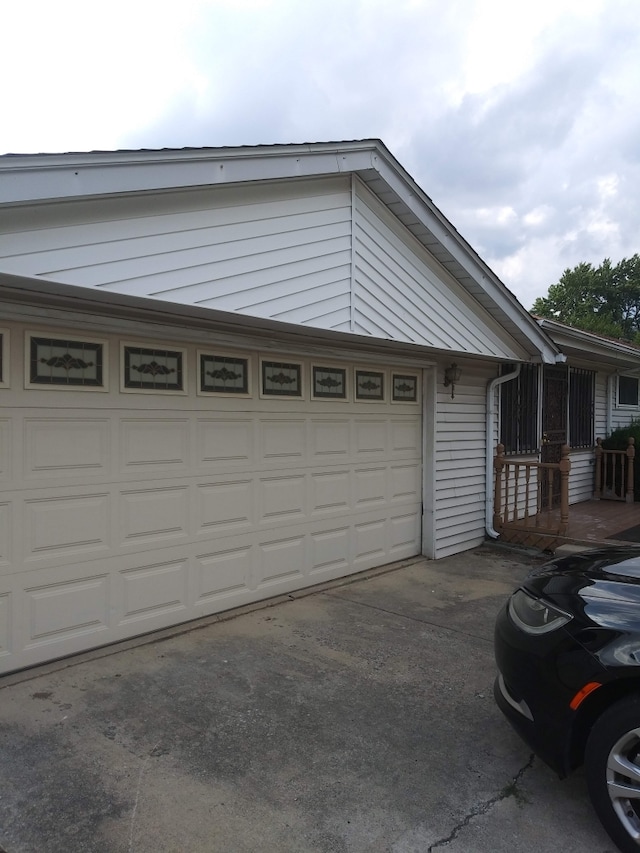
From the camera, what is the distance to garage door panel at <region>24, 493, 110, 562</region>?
3.86 metres

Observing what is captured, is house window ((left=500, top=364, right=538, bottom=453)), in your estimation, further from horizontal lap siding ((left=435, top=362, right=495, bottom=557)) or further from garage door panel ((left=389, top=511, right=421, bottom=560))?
garage door panel ((left=389, top=511, right=421, bottom=560))

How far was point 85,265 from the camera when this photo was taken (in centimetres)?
339

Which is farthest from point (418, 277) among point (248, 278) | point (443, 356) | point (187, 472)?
point (187, 472)

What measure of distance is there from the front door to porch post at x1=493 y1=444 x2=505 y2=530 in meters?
1.52

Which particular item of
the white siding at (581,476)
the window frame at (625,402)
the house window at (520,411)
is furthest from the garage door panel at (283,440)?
the window frame at (625,402)

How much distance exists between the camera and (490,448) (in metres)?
7.82

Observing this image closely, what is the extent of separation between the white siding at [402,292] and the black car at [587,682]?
3037 mm

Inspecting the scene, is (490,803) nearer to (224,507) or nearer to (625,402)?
(224,507)

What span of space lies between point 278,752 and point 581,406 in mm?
9008


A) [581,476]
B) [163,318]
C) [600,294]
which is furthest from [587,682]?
[600,294]

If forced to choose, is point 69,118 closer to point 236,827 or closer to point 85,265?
point 85,265

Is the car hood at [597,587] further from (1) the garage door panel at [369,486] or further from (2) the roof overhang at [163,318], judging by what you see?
(1) the garage door panel at [369,486]

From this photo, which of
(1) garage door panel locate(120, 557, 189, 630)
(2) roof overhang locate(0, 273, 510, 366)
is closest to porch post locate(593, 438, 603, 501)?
(2) roof overhang locate(0, 273, 510, 366)

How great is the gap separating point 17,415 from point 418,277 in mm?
3854
